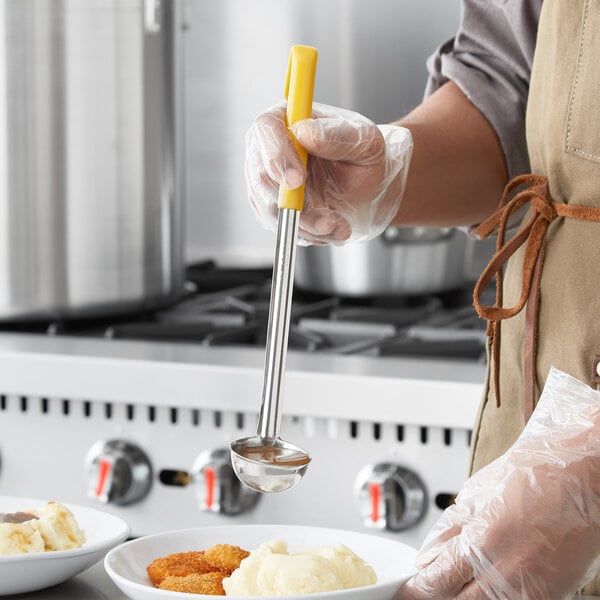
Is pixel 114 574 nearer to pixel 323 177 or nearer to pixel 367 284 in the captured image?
pixel 323 177

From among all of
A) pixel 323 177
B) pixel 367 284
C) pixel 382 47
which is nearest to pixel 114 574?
pixel 323 177

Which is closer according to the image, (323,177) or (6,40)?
(323,177)

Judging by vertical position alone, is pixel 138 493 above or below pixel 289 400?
below

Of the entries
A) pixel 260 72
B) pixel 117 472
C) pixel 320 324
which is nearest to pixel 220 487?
pixel 117 472

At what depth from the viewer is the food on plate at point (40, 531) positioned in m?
0.77

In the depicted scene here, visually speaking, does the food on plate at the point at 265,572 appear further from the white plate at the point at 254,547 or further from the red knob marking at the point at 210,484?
the red knob marking at the point at 210,484

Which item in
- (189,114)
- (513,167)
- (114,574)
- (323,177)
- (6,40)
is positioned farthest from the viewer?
(189,114)

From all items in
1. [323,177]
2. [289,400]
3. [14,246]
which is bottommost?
[289,400]

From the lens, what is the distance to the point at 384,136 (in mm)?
1062

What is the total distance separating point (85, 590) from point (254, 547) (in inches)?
4.9

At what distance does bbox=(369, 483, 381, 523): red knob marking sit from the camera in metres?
1.27

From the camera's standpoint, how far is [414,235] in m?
1.71

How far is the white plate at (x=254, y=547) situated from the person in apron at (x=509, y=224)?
36 millimetres

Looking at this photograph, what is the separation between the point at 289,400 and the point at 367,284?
1.55 ft
